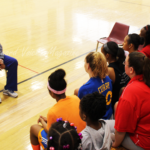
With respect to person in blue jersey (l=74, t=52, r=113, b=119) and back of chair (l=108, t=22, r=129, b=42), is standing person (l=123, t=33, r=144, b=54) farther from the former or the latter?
back of chair (l=108, t=22, r=129, b=42)

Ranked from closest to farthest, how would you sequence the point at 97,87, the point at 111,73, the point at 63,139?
1. the point at 63,139
2. the point at 97,87
3. the point at 111,73

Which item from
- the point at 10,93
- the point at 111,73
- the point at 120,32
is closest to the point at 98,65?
the point at 111,73

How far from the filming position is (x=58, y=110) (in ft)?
5.60

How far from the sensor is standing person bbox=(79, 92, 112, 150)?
145cm

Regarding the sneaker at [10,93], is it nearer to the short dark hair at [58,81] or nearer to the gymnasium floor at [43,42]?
the gymnasium floor at [43,42]

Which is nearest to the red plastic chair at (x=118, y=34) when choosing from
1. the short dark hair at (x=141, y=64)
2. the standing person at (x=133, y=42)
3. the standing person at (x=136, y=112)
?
the standing person at (x=133, y=42)

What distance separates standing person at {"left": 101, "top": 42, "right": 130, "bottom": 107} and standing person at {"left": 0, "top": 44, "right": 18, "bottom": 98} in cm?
152

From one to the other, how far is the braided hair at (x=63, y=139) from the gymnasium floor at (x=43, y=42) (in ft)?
4.05

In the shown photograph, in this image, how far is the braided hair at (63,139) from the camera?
125cm

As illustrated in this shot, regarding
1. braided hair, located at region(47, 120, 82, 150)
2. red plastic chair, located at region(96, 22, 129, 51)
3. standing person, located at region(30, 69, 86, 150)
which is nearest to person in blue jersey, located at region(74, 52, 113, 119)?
standing person, located at region(30, 69, 86, 150)

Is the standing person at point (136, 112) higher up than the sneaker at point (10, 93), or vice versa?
the standing person at point (136, 112)

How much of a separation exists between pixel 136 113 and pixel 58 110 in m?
0.61

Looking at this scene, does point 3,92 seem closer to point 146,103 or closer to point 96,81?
point 96,81

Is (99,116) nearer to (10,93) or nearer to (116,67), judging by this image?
(116,67)
